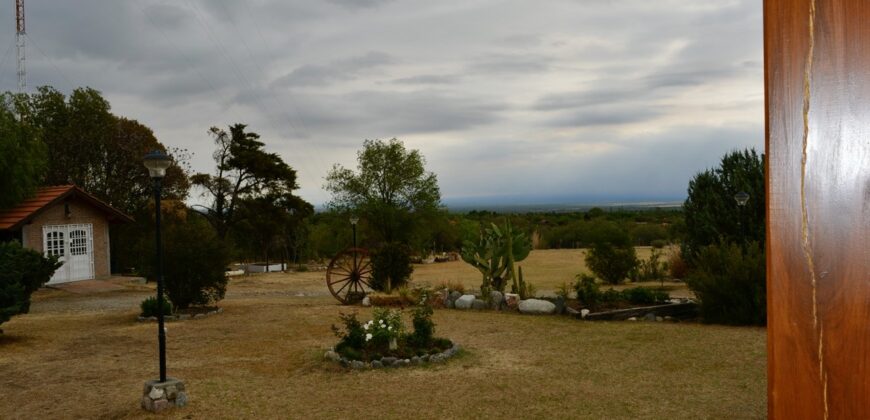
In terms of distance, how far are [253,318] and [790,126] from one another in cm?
1366

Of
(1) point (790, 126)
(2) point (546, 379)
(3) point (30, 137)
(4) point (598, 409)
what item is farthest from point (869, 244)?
(3) point (30, 137)

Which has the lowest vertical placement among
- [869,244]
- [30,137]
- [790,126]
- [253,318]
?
[253,318]

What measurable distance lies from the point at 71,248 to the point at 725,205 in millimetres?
21175

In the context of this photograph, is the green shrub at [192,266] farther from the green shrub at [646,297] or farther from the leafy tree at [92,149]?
the leafy tree at [92,149]

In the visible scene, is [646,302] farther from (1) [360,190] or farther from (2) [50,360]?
(1) [360,190]

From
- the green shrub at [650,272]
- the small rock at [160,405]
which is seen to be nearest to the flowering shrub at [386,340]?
the small rock at [160,405]

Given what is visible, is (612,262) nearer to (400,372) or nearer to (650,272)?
(650,272)

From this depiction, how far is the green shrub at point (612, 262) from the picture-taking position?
62.2ft

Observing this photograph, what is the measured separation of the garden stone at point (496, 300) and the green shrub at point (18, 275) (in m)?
9.26

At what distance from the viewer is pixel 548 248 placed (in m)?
35.6

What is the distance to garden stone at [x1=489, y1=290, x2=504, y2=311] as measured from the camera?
1436 centimetres

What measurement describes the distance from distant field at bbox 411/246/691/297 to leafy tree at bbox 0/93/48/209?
43.9 ft

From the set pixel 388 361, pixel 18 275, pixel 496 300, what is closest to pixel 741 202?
pixel 496 300

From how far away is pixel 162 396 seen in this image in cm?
707
